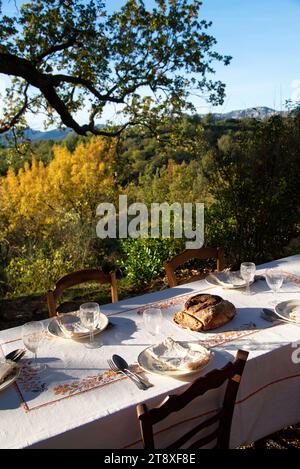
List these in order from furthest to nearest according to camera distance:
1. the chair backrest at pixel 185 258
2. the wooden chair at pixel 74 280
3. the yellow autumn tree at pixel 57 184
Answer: the yellow autumn tree at pixel 57 184 < the chair backrest at pixel 185 258 < the wooden chair at pixel 74 280

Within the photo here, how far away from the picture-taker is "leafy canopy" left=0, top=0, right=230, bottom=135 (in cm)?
444

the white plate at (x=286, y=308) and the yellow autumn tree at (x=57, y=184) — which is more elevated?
the yellow autumn tree at (x=57, y=184)

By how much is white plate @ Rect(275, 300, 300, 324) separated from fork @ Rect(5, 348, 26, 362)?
3.89 feet

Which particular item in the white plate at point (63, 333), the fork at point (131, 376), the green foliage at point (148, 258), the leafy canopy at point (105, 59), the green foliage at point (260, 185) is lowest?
the green foliage at point (148, 258)

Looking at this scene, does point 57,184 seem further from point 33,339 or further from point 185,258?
point 33,339

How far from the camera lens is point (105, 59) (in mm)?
5090

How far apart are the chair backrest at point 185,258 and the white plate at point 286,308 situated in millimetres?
833

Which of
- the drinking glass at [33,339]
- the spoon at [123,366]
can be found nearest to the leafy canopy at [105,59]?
the drinking glass at [33,339]

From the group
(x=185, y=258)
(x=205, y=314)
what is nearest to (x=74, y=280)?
(x=185, y=258)

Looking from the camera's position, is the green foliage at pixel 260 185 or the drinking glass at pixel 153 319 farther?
the green foliage at pixel 260 185

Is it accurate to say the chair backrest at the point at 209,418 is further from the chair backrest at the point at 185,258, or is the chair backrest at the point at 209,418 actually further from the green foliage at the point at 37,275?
the green foliage at the point at 37,275

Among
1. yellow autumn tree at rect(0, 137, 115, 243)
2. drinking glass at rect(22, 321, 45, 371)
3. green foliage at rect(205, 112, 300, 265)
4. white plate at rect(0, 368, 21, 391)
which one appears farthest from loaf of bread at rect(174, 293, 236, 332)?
yellow autumn tree at rect(0, 137, 115, 243)

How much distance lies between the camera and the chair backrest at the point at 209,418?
1128 millimetres

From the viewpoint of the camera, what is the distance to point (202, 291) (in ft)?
7.44
